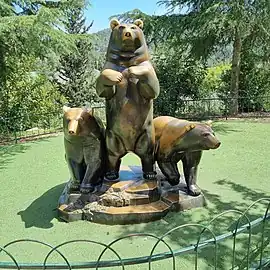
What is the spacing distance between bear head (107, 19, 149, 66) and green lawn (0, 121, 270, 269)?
1.79m

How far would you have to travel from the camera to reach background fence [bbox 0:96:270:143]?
1055cm

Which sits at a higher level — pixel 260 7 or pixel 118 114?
pixel 260 7

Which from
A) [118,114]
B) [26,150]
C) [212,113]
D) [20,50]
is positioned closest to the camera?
[118,114]

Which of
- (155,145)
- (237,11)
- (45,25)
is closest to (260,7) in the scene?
(237,11)

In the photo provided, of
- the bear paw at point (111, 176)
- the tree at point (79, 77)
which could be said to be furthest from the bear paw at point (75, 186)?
the tree at point (79, 77)

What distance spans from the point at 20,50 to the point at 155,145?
5.61m

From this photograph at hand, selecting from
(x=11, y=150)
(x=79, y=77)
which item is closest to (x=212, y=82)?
(x=11, y=150)

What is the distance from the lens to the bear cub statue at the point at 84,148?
3.69 m

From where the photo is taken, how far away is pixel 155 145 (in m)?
4.13

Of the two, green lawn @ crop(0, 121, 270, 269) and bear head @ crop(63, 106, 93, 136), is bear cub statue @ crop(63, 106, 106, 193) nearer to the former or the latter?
bear head @ crop(63, 106, 93, 136)

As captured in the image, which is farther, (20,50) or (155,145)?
(20,50)

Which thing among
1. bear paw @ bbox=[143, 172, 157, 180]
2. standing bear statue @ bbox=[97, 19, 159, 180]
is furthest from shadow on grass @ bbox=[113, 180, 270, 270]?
standing bear statue @ bbox=[97, 19, 159, 180]

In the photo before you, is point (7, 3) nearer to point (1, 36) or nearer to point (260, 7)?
point (1, 36)

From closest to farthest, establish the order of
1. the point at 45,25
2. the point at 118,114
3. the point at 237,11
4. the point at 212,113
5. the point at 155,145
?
1. the point at 118,114
2. the point at 155,145
3. the point at 45,25
4. the point at 237,11
5. the point at 212,113
